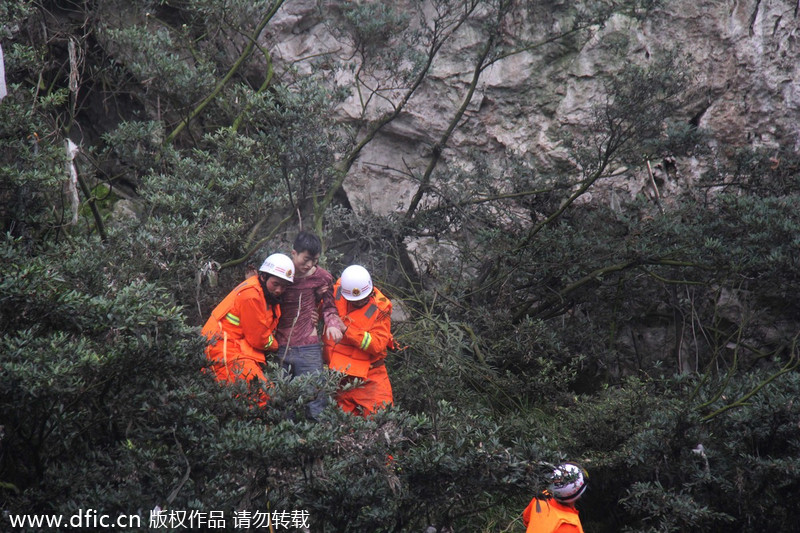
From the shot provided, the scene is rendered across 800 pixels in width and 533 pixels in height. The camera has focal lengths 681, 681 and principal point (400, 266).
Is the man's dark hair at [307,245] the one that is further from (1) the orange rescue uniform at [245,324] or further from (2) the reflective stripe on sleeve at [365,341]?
(2) the reflective stripe on sleeve at [365,341]

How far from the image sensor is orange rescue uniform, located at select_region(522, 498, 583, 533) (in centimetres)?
351

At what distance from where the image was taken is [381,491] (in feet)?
10.1

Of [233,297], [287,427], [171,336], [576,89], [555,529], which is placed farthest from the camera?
[576,89]

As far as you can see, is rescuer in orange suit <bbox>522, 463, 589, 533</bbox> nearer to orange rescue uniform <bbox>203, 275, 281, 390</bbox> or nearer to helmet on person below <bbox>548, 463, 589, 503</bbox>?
helmet on person below <bbox>548, 463, 589, 503</bbox>

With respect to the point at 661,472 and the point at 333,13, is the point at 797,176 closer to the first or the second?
the point at 661,472

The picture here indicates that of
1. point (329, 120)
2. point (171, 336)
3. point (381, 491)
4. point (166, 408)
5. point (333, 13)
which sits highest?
point (333, 13)

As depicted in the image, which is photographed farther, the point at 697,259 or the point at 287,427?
the point at 697,259

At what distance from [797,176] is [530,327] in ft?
9.03

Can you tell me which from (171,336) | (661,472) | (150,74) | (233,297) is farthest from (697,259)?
(150,74)

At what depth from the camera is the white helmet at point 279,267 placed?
429 centimetres

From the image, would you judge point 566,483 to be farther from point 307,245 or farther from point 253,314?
point 307,245

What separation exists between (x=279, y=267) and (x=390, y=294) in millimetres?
2089

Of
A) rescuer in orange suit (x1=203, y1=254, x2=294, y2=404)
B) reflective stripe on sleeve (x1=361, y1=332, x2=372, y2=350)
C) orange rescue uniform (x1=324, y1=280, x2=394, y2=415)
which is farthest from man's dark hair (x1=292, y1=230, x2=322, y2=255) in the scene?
reflective stripe on sleeve (x1=361, y1=332, x2=372, y2=350)

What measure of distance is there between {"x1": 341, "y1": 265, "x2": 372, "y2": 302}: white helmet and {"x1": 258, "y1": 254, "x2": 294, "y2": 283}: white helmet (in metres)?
0.40
